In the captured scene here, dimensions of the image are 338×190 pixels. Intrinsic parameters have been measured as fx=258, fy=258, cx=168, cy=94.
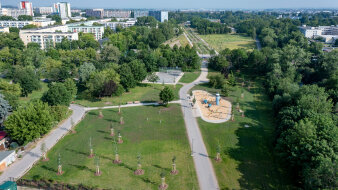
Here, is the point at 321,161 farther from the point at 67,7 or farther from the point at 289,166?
the point at 67,7

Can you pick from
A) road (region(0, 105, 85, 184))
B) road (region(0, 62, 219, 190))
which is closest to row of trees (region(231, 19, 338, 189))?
road (region(0, 62, 219, 190))

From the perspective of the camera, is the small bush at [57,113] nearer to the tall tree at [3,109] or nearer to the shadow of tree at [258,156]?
the tall tree at [3,109]

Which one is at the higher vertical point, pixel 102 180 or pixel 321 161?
pixel 321 161

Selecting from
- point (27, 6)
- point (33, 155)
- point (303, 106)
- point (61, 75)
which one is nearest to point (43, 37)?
point (61, 75)

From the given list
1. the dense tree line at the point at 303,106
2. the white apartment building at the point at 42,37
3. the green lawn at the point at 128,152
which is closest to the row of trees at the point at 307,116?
the dense tree line at the point at 303,106

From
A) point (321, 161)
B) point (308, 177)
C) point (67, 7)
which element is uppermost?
point (67, 7)

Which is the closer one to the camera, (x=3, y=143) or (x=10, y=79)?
(x=3, y=143)

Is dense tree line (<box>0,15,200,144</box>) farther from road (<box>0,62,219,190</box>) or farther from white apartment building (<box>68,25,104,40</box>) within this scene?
white apartment building (<box>68,25,104,40</box>)

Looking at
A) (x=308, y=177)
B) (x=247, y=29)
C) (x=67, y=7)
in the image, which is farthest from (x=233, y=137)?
(x=67, y=7)
